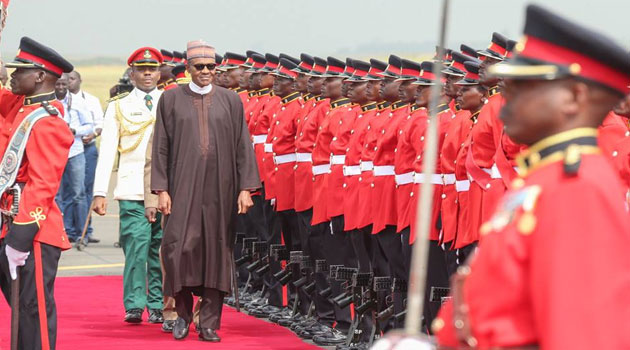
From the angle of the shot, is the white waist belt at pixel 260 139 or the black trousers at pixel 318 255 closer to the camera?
the black trousers at pixel 318 255

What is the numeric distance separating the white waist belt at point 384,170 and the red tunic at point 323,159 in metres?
1.03

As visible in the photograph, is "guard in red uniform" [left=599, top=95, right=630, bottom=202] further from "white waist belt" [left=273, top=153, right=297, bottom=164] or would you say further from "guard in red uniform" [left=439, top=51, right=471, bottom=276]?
"white waist belt" [left=273, top=153, right=297, bottom=164]

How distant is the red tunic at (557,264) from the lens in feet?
9.04

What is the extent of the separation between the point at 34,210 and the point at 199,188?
2346 mm

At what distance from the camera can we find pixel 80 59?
31.0 m

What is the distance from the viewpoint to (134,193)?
1053 centimetres

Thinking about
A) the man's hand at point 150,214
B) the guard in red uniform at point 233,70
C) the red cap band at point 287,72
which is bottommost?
the man's hand at point 150,214

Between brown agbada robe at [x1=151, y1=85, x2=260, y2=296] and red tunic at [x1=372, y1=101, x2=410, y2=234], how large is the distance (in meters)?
0.97

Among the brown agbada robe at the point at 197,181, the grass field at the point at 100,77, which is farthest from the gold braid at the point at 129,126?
the grass field at the point at 100,77

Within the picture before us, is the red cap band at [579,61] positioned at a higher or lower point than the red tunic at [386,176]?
lower

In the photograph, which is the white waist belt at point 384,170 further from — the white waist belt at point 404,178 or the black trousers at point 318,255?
the black trousers at point 318,255

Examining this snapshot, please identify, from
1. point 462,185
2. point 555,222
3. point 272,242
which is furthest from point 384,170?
point 555,222

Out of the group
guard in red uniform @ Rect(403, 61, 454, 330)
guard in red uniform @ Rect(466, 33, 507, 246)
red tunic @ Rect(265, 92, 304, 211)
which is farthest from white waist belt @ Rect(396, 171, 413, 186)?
red tunic @ Rect(265, 92, 304, 211)

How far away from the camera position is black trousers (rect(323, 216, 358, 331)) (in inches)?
396
